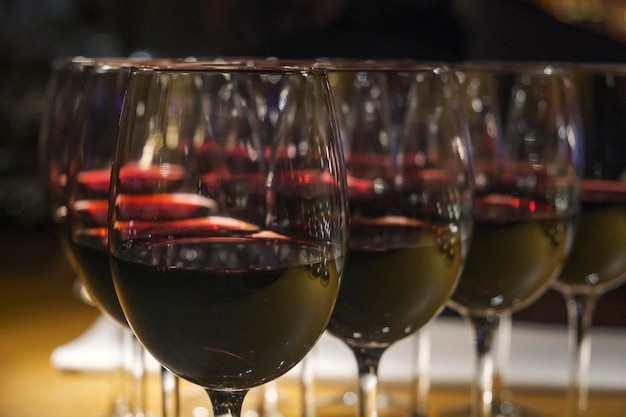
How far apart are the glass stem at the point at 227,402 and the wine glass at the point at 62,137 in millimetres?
188

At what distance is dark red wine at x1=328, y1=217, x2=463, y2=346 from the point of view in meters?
0.52

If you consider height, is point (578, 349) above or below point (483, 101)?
below

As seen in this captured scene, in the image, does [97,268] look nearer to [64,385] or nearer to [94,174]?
[94,174]

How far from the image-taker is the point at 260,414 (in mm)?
860

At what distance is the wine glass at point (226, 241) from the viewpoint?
1.42 feet

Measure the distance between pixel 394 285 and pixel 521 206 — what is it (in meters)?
0.18

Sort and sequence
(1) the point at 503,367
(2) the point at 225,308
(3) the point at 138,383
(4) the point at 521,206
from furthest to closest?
1. (1) the point at 503,367
2. (3) the point at 138,383
3. (4) the point at 521,206
4. (2) the point at 225,308

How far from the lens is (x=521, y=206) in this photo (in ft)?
2.16

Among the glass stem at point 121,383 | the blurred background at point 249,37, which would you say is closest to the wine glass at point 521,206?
the glass stem at point 121,383

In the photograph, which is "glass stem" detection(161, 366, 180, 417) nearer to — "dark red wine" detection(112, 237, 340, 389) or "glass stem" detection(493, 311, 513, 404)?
"dark red wine" detection(112, 237, 340, 389)

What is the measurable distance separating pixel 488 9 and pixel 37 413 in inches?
56.7

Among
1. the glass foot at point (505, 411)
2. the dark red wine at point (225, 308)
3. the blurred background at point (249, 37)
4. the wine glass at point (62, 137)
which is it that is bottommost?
the glass foot at point (505, 411)

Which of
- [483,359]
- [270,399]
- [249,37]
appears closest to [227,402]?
[483,359]

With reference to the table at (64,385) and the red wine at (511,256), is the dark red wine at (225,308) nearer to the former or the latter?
the red wine at (511,256)
